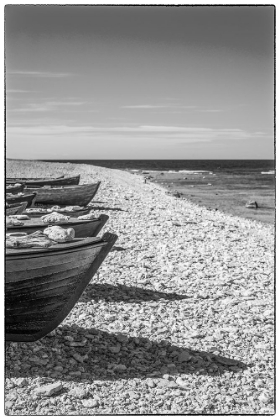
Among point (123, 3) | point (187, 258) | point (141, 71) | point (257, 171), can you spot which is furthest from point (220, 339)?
point (257, 171)

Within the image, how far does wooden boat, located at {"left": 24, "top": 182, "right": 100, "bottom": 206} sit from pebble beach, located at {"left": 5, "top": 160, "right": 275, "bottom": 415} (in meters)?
2.13

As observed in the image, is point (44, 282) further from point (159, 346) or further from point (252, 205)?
point (252, 205)

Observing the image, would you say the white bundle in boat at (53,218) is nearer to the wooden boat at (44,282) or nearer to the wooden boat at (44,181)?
the wooden boat at (44,282)

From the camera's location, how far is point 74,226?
4461mm

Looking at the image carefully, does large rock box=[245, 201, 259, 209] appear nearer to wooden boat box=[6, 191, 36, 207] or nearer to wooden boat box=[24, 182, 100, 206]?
wooden boat box=[24, 182, 100, 206]

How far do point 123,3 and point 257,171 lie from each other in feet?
92.8

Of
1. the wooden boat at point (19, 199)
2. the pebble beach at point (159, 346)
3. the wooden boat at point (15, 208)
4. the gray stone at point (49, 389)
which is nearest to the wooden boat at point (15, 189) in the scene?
the wooden boat at point (19, 199)

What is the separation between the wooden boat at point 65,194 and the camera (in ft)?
25.6

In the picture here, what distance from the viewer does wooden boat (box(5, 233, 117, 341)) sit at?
3348mm

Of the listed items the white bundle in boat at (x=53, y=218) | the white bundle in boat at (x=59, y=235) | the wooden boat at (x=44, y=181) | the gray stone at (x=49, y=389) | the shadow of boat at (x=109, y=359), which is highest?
the wooden boat at (x=44, y=181)

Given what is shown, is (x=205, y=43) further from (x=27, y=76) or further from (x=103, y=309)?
(x=103, y=309)

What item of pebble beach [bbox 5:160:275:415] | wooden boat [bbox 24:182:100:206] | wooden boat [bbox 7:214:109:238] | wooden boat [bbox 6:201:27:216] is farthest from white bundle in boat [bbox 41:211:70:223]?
wooden boat [bbox 24:182:100:206]

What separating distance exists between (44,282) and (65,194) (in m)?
5.12

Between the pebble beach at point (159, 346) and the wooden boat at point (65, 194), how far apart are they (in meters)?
2.13
